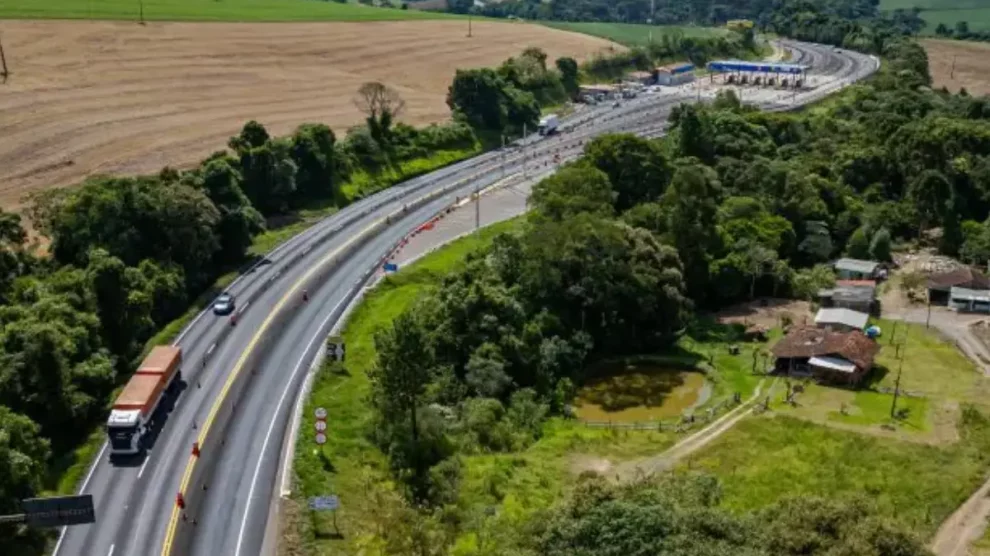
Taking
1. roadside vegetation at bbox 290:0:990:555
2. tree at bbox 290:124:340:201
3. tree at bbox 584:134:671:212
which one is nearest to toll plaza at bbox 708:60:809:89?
roadside vegetation at bbox 290:0:990:555

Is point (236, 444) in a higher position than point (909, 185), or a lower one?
lower

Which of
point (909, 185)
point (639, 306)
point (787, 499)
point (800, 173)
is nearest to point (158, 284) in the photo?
point (639, 306)

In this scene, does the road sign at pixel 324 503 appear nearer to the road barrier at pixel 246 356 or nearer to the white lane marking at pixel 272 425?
the white lane marking at pixel 272 425

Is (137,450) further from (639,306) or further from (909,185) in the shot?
(909,185)

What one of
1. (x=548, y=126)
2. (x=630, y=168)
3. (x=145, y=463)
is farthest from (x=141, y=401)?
(x=548, y=126)

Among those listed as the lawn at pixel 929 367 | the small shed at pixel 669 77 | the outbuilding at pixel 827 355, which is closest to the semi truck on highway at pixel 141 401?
the outbuilding at pixel 827 355

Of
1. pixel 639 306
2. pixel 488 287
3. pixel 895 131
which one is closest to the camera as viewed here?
pixel 488 287
